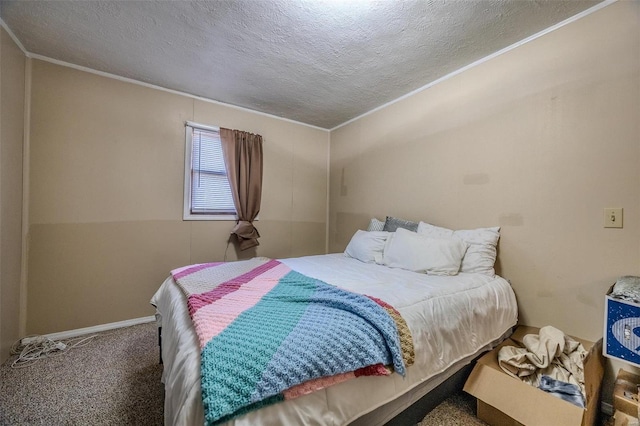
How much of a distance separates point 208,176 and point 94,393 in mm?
2114

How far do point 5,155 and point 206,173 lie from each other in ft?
4.87

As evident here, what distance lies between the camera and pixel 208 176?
9.71ft

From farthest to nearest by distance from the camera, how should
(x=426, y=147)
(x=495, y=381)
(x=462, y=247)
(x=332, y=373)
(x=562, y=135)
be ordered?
1. (x=426, y=147)
2. (x=462, y=247)
3. (x=562, y=135)
4. (x=495, y=381)
5. (x=332, y=373)

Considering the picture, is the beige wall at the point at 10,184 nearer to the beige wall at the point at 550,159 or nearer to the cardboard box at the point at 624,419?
the beige wall at the point at 550,159

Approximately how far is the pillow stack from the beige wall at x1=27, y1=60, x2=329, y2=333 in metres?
2.01

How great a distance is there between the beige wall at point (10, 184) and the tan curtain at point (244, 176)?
1579mm

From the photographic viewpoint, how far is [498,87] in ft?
6.64

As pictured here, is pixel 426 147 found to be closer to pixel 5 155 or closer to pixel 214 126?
pixel 214 126

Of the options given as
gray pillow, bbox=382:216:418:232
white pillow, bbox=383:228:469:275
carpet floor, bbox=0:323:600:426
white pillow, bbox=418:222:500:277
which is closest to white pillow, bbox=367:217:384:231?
gray pillow, bbox=382:216:418:232

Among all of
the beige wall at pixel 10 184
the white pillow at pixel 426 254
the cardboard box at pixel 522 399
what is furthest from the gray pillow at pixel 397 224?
the beige wall at pixel 10 184

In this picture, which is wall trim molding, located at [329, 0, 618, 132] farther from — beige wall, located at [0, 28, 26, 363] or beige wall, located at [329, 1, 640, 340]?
beige wall, located at [0, 28, 26, 363]

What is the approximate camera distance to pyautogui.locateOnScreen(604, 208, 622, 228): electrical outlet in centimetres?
148

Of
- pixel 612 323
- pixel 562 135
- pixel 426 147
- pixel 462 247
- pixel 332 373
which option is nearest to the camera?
pixel 332 373

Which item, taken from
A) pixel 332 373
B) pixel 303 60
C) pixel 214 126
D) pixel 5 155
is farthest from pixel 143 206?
pixel 332 373
